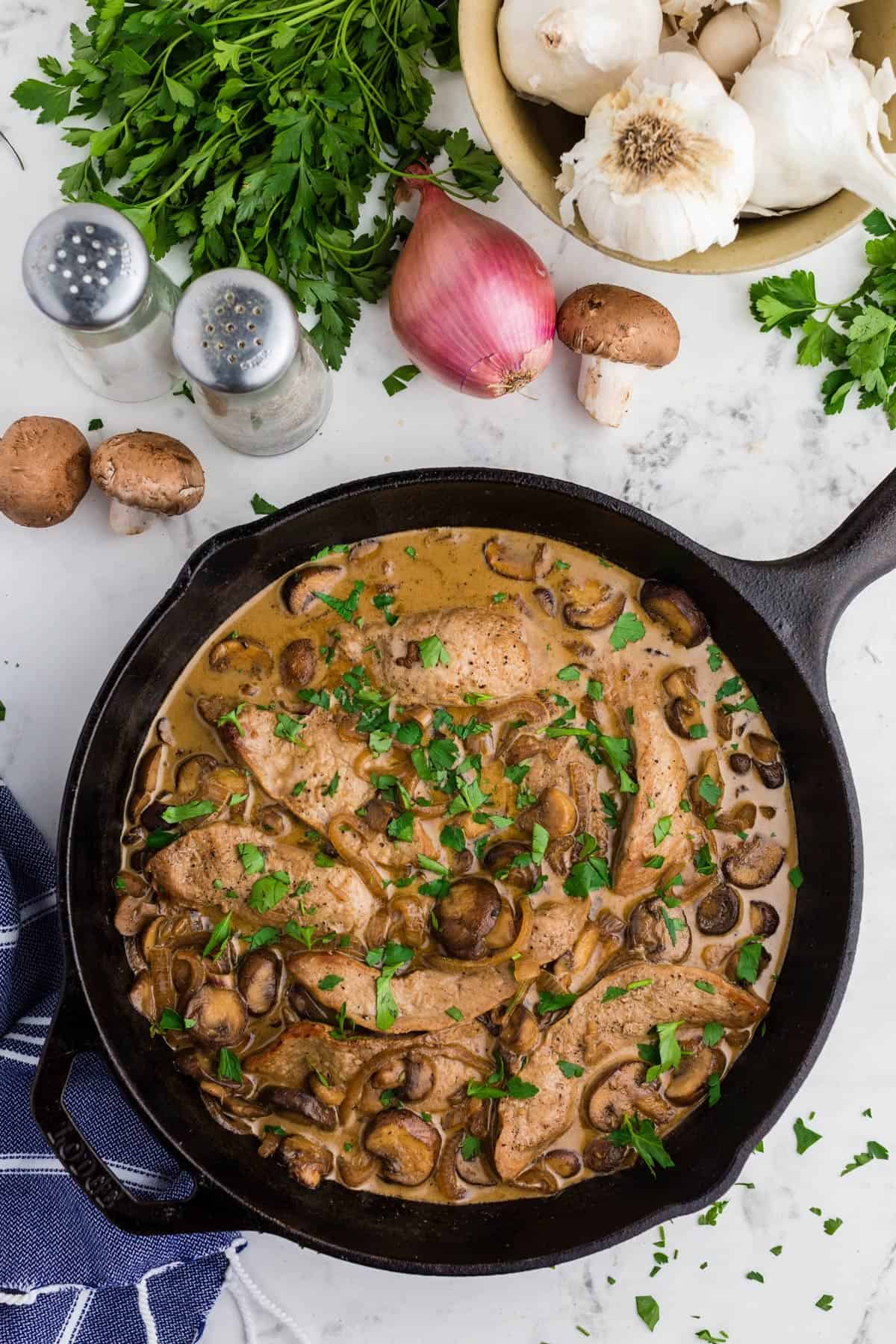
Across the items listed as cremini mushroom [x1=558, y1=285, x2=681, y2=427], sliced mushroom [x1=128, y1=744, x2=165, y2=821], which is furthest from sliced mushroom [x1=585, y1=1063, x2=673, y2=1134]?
cremini mushroom [x1=558, y1=285, x2=681, y2=427]

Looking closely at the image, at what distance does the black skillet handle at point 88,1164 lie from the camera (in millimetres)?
2834

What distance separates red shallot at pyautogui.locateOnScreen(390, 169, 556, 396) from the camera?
3074 mm

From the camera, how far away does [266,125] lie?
309 centimetres

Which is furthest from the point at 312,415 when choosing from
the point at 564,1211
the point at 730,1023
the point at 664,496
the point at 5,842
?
the point at 564,1211

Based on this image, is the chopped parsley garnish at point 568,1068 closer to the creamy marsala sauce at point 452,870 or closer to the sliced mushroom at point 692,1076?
the creamy marsala sauce at point 452,870

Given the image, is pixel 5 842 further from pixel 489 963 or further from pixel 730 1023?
pixel 730 1023

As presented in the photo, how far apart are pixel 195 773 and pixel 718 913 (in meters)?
1.55

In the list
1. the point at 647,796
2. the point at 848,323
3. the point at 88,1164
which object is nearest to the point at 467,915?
the point at 647,796

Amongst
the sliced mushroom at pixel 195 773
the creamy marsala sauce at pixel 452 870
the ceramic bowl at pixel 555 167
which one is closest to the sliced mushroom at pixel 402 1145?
the creamy marsala sauce at pixel 452 870

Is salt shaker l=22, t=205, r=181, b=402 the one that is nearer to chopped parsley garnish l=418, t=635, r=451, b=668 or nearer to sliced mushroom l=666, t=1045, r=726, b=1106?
chopped parsley garnish l=418, t=635, r=451, b=668

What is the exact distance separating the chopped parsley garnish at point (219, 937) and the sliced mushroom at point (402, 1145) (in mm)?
657

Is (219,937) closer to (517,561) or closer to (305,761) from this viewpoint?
(305,761)

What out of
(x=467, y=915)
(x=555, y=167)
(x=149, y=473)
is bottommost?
(x=467, y=915)

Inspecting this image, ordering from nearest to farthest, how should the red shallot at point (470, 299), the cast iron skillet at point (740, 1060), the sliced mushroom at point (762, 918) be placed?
the cast iron skillet at point (740, 1060) < the red shallot at point (470, 299) < the sliced mushroom at point (762, 918)
